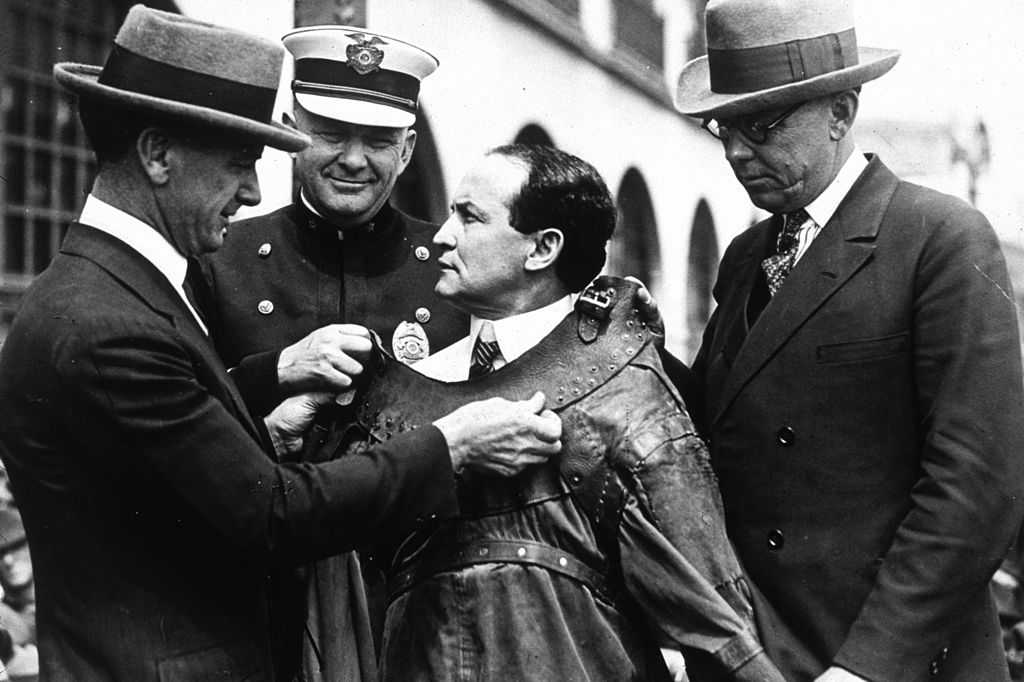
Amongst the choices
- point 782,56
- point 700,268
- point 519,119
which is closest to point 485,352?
point 782,56

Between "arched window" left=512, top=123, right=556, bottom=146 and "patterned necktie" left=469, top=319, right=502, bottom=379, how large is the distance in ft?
22.6

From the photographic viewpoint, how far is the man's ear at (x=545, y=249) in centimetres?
281

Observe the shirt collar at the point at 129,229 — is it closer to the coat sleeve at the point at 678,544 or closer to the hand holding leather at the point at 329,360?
the hand holding leather at the point at 329,360

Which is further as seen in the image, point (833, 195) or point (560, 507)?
point (833, 195)

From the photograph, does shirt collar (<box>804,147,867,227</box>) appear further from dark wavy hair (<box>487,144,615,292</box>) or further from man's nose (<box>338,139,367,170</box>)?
man's nose (<box>338,139,367,170</box>)

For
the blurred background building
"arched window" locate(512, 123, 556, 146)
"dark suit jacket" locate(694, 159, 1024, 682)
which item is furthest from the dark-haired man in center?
"arched window" locate(512, 123, 556, 146)

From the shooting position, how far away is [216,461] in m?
2.25

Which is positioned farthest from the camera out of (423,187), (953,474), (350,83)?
(423,187)

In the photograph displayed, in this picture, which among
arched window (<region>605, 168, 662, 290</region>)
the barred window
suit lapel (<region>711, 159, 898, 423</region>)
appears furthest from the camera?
arched window (<region>605, 168, 662, 290</region>)

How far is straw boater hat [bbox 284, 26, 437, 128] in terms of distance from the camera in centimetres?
354

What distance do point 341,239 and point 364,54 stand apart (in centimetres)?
56

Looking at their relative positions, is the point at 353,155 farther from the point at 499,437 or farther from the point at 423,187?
the point at 423,187

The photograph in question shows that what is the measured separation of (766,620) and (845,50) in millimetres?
1320

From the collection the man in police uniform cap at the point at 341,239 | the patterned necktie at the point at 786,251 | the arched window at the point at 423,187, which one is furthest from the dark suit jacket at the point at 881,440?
the arched window at the point at 423,187
